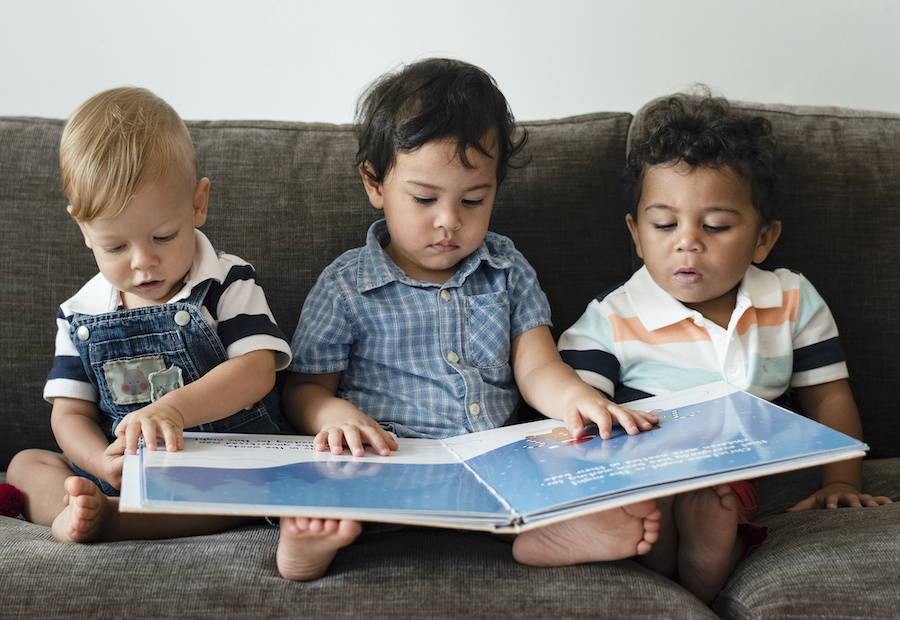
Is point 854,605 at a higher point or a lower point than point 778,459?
lower

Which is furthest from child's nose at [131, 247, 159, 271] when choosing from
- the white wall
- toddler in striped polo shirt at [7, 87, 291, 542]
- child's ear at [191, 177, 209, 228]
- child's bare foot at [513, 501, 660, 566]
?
the white wall

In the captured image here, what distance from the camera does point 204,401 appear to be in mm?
1167

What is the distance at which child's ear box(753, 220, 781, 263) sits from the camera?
1.49m

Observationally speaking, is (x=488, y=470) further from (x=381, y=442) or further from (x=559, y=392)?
(x=559, y=392)

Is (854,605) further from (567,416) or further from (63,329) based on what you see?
(63,329)

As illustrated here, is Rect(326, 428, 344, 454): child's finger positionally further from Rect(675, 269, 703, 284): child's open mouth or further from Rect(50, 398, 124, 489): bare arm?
Rect(675, 269, 703, 284): child's open mouth

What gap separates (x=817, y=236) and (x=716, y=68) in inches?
26.8

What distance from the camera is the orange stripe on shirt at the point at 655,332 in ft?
4.79

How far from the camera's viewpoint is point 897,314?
5.17ft

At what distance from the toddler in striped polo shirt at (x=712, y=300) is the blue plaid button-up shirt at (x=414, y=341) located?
17 centimetres

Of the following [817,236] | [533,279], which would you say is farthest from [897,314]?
[533,279]

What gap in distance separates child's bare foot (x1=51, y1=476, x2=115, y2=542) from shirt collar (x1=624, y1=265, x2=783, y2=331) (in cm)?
93

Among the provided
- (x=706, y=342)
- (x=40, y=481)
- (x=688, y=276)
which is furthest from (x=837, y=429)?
(x=40, y=481)

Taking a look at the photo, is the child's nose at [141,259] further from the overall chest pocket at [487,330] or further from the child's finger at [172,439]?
the overall chest pocket at [487,330]
